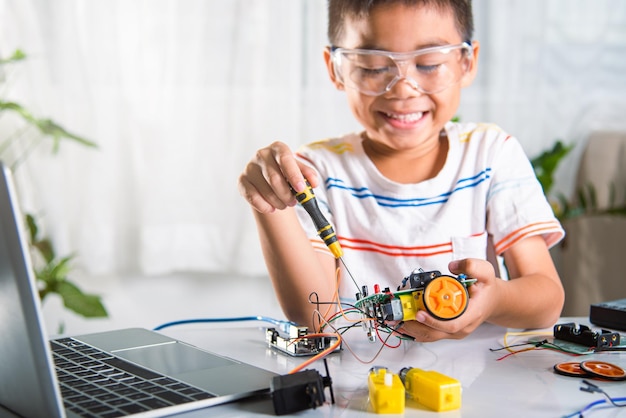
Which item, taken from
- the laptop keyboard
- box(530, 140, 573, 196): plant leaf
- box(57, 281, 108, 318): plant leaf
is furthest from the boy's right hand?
box(530, 140, 573, 196): plant leaf

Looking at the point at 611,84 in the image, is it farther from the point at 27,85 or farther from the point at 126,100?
the point at 27,85

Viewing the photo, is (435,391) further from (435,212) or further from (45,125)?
(45,125)

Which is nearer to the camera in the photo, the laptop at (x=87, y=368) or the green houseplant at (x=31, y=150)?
the laptop at (x=87, y=368)

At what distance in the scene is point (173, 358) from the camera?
0.88m

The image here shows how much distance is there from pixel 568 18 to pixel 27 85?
182 centimetres

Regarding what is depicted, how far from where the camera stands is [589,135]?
Answer: 2.54 m

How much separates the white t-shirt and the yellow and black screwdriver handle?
14.6 inches

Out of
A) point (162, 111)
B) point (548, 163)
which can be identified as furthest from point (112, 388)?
point (548, 163)

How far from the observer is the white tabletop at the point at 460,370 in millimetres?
708

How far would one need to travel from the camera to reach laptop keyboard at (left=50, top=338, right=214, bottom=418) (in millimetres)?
691

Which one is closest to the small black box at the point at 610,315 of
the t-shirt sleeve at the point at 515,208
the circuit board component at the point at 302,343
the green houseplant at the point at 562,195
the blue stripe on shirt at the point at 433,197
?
the t-shirt sleeve at the point at 515,208

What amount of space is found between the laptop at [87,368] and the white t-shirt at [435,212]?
498 millimetres

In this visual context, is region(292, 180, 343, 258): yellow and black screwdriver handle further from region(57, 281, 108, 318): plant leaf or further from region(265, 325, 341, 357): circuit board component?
region(57, 281, 108, 318): plant leaf

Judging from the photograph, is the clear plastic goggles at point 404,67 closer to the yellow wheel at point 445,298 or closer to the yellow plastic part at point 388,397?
the yellow wheel at point 445,298
